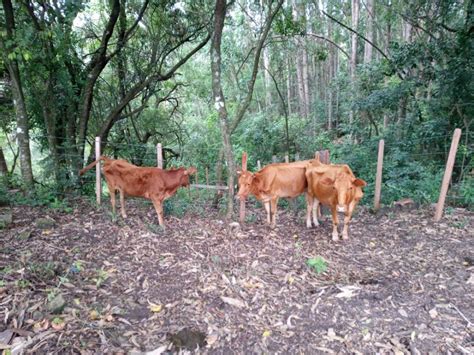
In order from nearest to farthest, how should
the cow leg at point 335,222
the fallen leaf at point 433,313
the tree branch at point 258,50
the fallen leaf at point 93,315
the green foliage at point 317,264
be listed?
the fallen leaf at point 93,315 → the fallen leaf at point 433,313 → the green foliage at point 317,264 → the cow leg at point 335,222 → the tree branch at point 258,50

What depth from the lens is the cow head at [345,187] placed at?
479cm

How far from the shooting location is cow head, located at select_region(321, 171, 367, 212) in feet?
15.7

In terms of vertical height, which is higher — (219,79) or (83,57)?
(83,57)

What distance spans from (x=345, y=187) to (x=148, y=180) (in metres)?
3.28

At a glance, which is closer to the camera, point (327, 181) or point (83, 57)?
point (327, 181)

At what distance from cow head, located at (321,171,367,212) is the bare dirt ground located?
71 cm

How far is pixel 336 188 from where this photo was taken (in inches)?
191

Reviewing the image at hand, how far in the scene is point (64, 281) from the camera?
3602mm

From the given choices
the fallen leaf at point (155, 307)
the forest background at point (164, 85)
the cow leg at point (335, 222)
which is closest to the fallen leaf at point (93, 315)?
the fallen leaf at point (155, 307)

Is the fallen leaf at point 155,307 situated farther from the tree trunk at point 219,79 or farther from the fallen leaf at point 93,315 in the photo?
the tree trunk at point 219,79


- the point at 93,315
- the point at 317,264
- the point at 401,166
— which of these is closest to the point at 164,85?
the point at 401,166

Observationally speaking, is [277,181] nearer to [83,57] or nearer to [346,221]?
[346,221]

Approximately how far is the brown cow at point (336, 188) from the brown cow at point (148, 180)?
2.28m

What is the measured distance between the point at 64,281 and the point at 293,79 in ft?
83.1
